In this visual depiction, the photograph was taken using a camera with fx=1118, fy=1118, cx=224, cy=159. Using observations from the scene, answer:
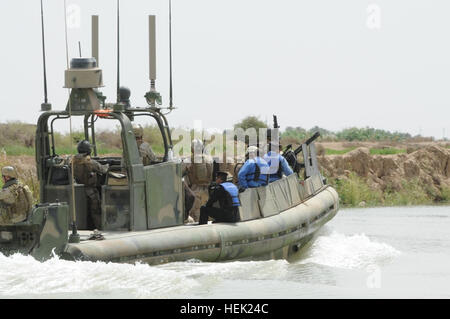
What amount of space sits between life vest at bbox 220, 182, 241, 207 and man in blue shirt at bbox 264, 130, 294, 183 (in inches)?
55.8

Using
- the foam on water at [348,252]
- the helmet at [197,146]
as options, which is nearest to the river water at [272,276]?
the foam on water at [348,252]

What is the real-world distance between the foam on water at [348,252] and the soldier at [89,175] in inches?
130

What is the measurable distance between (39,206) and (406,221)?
12758 mm

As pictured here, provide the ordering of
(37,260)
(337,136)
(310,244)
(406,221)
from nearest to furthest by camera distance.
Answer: (37,260), (310,244), (406,221), (337,136)

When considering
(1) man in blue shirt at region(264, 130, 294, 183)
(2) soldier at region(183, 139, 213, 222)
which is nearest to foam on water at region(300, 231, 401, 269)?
(1) man in blue shirt at region(264, 130, 294, 183)

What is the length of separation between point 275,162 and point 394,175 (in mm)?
16478

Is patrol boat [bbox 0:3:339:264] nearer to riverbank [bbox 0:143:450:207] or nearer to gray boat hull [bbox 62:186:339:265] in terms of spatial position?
gray boat hull [bbox 62:186:339:265]

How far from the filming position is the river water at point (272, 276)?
12016 millimetres

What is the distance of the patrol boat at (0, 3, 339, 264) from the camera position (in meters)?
12.4

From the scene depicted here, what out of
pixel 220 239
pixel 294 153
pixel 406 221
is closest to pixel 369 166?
pixel 406 221

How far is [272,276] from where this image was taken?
13.9m
